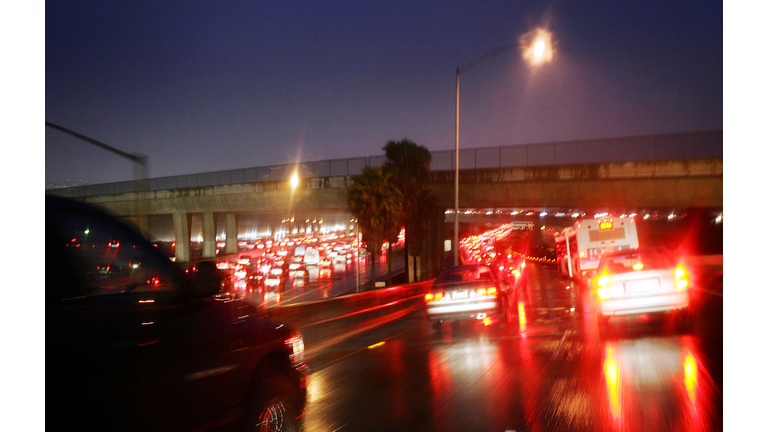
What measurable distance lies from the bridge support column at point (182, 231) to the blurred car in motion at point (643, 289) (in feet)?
155

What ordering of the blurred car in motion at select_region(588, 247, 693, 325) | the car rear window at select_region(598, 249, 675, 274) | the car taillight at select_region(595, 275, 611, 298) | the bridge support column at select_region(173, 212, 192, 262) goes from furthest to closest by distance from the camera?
1. the bridge support column at select_region(173, 212, 192, 262)
2. the car rear window at select_region(598, 249, 675, 274)
3. the car taillight at select_region(595, 275, 611, 298)
4. the blurred car in motion at select_region(588, 247, 693, 325)

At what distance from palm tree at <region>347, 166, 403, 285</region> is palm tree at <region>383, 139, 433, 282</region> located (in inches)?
30.9

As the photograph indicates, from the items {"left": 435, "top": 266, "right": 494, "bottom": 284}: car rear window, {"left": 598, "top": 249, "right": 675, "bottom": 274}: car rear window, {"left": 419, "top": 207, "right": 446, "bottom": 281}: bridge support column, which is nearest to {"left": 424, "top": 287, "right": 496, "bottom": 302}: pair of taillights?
{"left": 435, "top": 266, "right": 494, "bottom": 284}: car rear window

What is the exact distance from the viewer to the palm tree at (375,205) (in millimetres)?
44344

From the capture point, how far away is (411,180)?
152ft

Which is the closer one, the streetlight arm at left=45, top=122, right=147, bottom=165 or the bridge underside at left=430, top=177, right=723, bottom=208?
the streetlight arm at left=45, top=122, right=147, bottom=165

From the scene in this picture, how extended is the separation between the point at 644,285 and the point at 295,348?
930 cm

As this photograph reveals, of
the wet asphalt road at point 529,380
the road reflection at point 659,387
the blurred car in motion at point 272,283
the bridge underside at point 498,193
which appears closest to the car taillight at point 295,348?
the wet asphalt road at point 529,380

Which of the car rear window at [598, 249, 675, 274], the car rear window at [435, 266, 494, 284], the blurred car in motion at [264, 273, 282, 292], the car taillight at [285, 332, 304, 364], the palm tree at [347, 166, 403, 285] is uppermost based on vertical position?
the palm tree at [347, 166, 403, 285]

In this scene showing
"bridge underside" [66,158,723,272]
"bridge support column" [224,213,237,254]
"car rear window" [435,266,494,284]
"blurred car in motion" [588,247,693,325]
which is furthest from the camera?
"bridge support column" [224,213,237,254]

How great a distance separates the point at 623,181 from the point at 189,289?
36136mm

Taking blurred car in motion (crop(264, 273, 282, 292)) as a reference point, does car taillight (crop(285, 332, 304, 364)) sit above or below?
above

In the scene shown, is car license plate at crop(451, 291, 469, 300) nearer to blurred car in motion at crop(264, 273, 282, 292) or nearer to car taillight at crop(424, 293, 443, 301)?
car taillight at crop(424, 293, 443, 301)

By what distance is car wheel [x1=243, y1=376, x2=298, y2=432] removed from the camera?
451 cm
